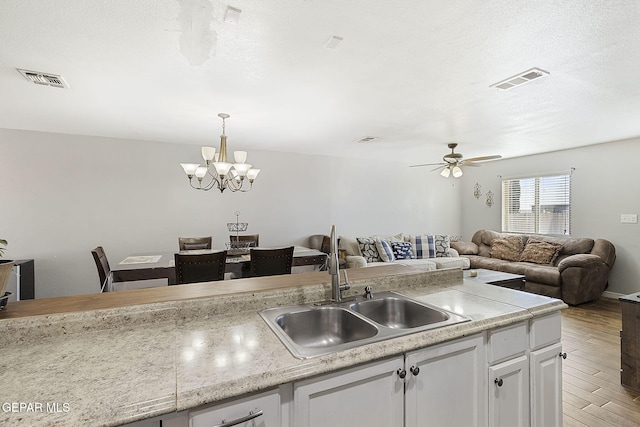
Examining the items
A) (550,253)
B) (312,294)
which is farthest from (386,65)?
(550,253)

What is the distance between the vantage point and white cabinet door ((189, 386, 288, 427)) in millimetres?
852

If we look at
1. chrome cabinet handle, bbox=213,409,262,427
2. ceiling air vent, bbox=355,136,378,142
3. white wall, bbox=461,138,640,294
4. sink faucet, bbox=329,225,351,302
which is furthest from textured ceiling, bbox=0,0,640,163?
chrome cabinet handle, bbox=213,409,262,427

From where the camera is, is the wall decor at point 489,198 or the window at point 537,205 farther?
the wall decor at point 489,198

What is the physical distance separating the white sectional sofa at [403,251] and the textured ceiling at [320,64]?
2.02 meters

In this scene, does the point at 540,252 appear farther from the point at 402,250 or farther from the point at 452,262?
the point at 402,250

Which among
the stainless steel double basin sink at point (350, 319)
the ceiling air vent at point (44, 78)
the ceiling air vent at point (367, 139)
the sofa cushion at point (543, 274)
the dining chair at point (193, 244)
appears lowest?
the sofa cushion at point (543, 274)

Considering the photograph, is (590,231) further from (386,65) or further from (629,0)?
(386,65)

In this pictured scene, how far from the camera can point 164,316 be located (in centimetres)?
133

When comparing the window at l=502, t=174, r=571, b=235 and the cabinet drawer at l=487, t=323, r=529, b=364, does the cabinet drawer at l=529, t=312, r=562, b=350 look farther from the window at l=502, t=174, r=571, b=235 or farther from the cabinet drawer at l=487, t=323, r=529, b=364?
the window at l=502, t=174, r=571, b=235

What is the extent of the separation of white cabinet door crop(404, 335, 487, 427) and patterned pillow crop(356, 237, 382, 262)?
371 centimetres

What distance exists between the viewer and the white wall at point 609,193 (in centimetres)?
446

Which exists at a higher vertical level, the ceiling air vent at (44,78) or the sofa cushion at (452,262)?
the ceiling air vent at (44,78)

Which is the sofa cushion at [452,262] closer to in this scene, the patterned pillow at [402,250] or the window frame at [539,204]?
the patterned pillow at [402,250]

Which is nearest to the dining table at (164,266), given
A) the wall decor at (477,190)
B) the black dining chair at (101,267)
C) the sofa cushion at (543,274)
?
the black dining chair at (101,267)
